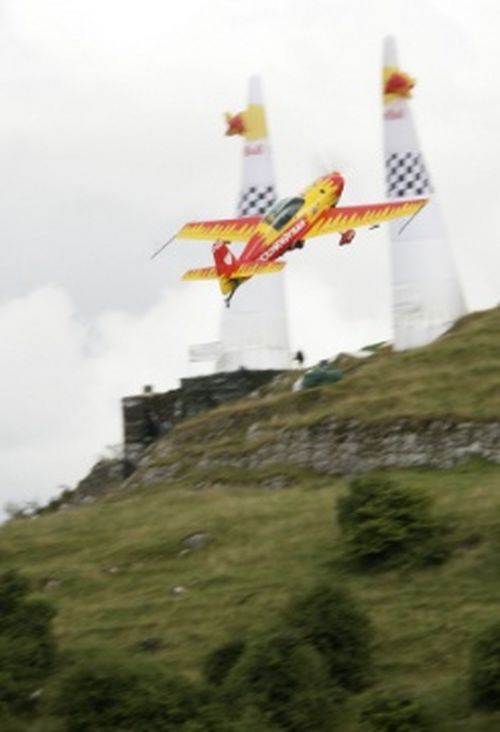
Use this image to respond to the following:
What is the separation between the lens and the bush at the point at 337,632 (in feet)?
114

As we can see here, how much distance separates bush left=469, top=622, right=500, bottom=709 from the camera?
3247 centimetres

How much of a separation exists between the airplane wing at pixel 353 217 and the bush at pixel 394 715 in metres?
20.7

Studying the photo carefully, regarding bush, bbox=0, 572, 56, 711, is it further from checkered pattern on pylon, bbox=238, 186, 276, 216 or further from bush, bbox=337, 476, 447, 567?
→ checkered pattern on pylon, bbox=238, 186, 276, 216

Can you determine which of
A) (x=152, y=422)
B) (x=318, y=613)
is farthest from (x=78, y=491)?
(x=318, y=613)

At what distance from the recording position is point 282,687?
108 ft

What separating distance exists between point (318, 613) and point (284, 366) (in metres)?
23.4

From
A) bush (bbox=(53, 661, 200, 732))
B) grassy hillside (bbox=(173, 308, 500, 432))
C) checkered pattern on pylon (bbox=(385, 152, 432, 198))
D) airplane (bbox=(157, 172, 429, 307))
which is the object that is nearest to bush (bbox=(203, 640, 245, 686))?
bush (bbox=(53, 661, 200, 732))

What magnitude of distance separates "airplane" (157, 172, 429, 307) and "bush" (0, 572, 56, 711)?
52.8 feet

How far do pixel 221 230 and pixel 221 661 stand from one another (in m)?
21.9

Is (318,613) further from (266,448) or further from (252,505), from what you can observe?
(266,448)

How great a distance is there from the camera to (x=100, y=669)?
32.6 m

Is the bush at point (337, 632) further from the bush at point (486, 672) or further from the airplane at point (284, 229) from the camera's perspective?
the airplane at point (284, 229)

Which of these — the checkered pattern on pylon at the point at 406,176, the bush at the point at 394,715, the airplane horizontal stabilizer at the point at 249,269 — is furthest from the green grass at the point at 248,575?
the checkered pattern on pylon at the point at 406,176

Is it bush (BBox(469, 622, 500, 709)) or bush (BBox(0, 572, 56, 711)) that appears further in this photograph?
bush (BBox(0, 572, 56, 711))
